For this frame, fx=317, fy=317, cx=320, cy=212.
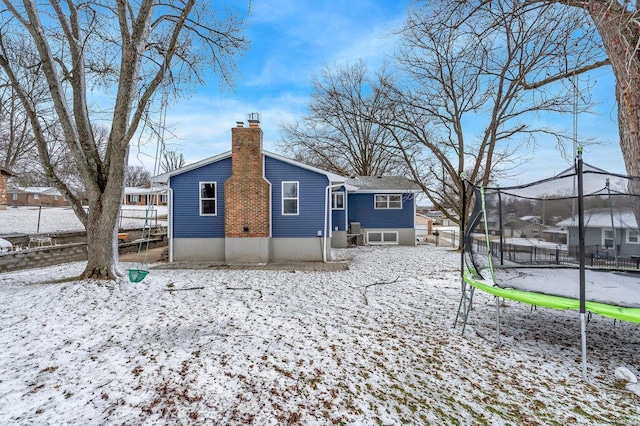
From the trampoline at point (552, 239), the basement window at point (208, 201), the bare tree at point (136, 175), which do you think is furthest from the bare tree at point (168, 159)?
the bare tree at point (136, 175)

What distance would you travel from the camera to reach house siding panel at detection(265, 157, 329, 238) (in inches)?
428

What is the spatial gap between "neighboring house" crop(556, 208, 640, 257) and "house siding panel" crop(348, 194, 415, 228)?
11.3 m

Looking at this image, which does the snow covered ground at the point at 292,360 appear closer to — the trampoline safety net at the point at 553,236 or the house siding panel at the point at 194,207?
the trampoline safety net at the point at 553,236

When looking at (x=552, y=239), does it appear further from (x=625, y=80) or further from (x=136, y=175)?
(x=136, y=175)

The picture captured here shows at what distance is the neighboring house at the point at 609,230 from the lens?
15.0ft

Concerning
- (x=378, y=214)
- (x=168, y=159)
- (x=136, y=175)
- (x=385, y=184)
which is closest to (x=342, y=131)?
(x=385, y=184)

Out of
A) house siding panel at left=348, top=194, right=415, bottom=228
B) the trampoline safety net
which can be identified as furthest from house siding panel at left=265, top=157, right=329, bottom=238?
the trampoline safety net

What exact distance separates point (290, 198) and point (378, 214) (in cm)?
708

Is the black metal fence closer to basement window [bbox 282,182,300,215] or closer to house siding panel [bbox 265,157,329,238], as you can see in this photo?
house siding panel [bbox 265,157,329,238]

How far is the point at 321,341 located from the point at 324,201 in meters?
7.08

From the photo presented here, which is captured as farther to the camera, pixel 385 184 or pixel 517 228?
pixel 385 184

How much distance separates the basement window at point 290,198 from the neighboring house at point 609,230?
7608 millimetres

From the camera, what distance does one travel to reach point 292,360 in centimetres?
356

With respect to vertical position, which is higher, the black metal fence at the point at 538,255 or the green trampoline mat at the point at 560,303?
the black metal fence at the point at 538,255
